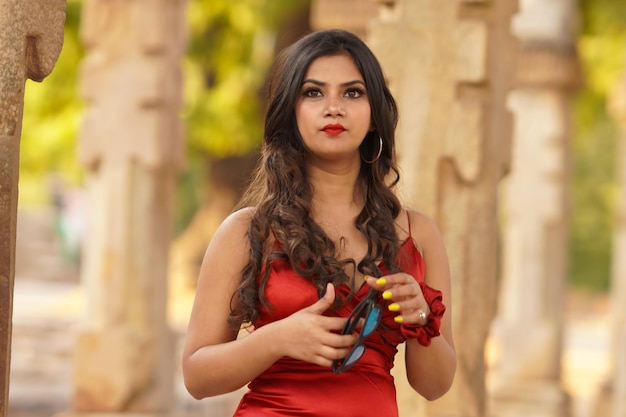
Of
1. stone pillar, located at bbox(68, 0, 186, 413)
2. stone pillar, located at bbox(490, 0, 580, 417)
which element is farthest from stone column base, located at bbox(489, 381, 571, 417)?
stone pillar, located at bbox(68, 0, 186, 413)

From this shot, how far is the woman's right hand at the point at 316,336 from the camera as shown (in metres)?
2.89

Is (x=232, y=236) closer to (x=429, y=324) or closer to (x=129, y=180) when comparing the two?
(x=429, y=324)

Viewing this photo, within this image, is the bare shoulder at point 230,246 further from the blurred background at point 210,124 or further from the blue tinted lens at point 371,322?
the blurred background at point 210,124

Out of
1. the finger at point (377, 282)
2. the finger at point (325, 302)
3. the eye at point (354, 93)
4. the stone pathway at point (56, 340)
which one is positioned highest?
the eye at point (354, 93)

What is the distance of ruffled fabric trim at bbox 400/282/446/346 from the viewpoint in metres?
2.99

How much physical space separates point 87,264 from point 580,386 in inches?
371

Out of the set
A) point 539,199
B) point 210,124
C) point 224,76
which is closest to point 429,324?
point 539,199

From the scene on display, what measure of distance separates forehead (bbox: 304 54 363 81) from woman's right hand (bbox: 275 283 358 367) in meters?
0.52

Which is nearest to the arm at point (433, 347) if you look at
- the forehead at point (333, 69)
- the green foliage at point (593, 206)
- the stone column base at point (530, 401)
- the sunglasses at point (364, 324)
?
the sunglasses at point (364, 324)

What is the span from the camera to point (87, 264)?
854 cm

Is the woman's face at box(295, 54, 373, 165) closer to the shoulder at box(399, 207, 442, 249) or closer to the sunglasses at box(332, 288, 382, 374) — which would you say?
the shoulder at box(399, 207, 442, 249)

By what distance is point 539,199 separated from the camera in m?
11.9

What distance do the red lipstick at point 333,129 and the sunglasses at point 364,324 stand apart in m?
0.41

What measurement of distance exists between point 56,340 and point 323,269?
1393cm
